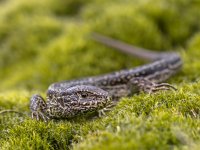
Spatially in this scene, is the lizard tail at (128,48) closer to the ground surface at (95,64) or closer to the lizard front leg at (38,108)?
the ground surface at (95,64)

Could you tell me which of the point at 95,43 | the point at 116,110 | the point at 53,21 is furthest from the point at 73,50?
the point at 116,110

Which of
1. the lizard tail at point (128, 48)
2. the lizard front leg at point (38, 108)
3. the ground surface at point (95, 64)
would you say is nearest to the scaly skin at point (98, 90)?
the lizard front leg at point (38, 108)

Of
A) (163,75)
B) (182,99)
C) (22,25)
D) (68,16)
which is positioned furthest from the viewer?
(68,16)

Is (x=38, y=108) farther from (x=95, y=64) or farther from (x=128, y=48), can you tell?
(x=128, y=48)

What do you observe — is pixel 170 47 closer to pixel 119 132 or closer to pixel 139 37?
pixel 139 37

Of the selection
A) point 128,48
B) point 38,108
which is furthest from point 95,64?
point 38,108

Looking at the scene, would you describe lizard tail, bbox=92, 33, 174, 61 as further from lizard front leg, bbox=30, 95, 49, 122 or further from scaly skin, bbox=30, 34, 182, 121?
lizard front leg, bbox=30, 95, 49, 122
